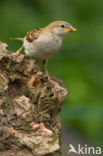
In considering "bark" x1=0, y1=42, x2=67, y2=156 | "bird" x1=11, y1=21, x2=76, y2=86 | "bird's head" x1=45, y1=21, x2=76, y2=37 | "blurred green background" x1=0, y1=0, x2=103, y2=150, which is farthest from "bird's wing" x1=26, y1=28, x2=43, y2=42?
"blurred green background" x1=0, y1=0, x2=103, y2=150

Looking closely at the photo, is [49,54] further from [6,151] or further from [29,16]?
[29,16]

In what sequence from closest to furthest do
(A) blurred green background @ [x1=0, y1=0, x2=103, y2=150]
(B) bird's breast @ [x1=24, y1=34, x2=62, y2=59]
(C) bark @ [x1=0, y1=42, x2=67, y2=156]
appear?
(C) bark @ [x1=0, y1=42, x2=67, y2=156] → (B) bird's breast @ [x1=24, y1=34, x2=62, y2=59] → (A) blurred green background @ [x1=0, y1=0, x2=103, y2=150]

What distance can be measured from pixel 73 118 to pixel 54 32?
7.49ft

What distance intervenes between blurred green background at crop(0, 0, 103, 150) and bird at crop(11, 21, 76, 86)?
6.71ft

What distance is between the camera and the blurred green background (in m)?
7.00

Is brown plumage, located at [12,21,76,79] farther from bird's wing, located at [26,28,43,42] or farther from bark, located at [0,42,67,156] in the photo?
bark, located at [0,42,67,156]

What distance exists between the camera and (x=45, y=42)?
4.80m

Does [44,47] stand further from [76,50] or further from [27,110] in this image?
[76,50]

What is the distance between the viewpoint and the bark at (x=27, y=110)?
3414mm

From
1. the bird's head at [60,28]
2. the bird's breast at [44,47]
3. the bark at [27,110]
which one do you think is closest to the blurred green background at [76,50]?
the bird's head at [60,28]

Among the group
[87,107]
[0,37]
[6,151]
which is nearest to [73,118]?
[87,107]

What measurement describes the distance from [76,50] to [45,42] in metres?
2.50

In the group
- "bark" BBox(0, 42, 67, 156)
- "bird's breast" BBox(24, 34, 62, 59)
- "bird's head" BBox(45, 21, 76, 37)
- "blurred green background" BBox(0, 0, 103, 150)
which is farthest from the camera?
"blurred green background" BBox(0, 0, 103, 150)

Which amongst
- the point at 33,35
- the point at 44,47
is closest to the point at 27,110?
the point at 44,47
